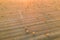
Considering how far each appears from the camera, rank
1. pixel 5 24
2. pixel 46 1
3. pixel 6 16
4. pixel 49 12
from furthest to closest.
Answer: pixel 46 1 → pixel 49 12 → pixel 6 16 → pixel 5 24

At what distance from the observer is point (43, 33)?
1073 mm

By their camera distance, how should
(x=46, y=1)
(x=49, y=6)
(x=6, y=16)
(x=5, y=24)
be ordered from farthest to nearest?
(x=46, y=1) → (x=49, y=6) → (x=6, y=16) → (x=5, y=24)

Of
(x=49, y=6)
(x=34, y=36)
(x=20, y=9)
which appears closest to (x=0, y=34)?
A: (x=34, y=36)

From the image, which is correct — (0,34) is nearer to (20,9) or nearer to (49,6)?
(20,9)

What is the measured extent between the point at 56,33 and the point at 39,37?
7.2 inches

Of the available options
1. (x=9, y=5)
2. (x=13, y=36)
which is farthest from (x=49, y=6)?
(x=13, y=36)

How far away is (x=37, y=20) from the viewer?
4.22 ft

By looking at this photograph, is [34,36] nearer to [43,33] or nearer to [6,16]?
[43,33]

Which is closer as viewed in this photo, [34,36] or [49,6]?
[34,36]

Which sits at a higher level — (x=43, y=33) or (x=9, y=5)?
(x=9, y=5)

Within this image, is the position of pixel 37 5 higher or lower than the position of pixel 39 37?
higher

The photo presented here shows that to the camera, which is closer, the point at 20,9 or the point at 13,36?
the point at 13,36

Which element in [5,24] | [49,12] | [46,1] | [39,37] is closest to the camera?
[39,37]

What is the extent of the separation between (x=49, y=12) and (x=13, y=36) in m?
0.68
